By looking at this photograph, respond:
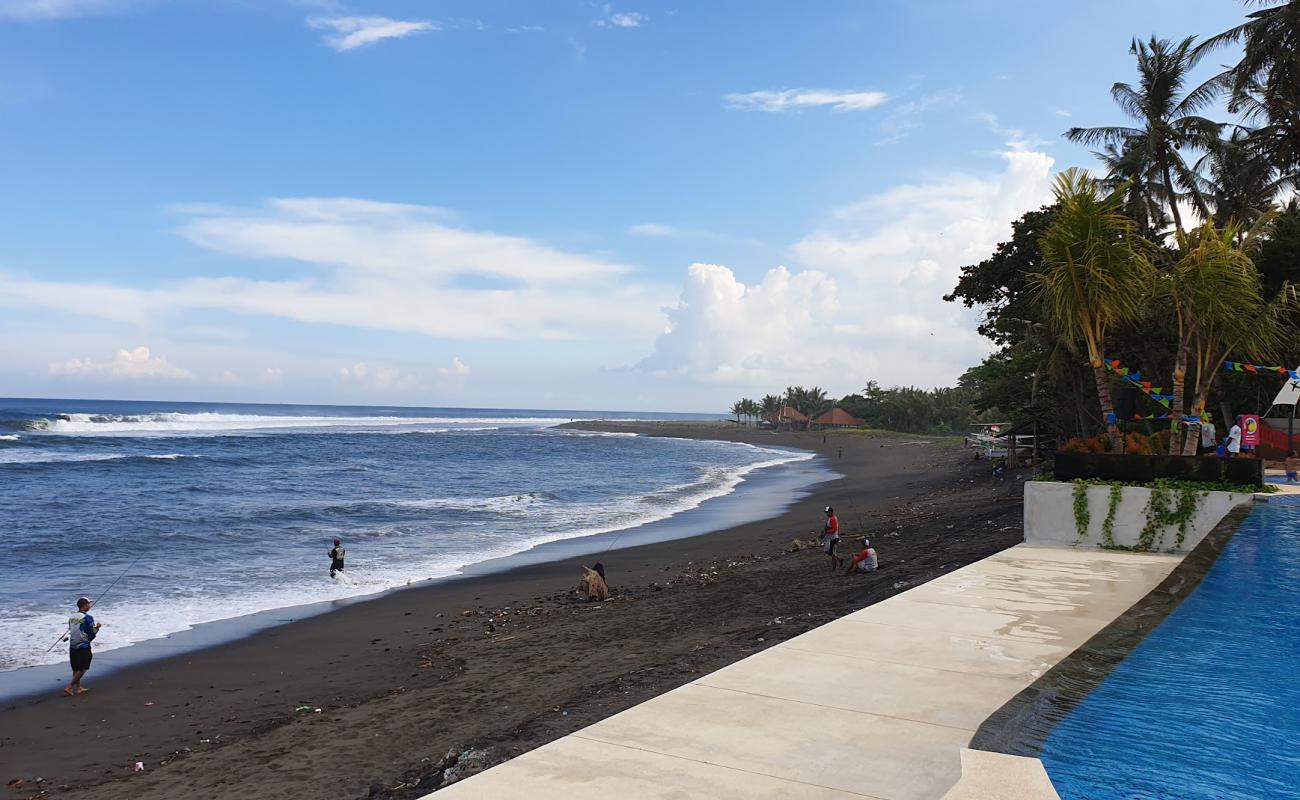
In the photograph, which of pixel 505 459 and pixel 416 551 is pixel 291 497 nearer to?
pixel 416 551

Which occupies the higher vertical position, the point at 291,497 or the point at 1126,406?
the point at 1126,406

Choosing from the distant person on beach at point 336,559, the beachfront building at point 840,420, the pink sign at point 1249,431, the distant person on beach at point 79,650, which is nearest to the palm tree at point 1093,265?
the pink sign at point 1249,431

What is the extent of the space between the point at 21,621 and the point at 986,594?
50.3 ft

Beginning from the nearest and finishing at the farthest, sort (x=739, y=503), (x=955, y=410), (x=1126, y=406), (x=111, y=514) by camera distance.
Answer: (x=1126, y=406), (x=111, y=514), (x=739, y=503), (x=955, y=410)

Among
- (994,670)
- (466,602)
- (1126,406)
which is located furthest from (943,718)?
(1126,406)

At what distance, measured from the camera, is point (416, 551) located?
72.2 feet

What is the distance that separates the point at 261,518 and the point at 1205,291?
86.8 feet

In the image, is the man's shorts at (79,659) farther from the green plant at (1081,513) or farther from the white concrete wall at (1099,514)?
the green plant at (1081,513)

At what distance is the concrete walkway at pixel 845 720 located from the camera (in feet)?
14.3

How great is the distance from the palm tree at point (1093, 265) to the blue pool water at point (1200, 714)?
242 inches

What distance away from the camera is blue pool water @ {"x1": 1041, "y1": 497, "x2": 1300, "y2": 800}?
4.84m

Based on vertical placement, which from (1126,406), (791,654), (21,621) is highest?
(1126,406)

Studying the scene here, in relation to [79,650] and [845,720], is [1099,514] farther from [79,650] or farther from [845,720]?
[79,650]

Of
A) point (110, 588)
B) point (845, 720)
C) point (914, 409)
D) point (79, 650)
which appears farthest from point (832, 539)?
point (914, 409)
